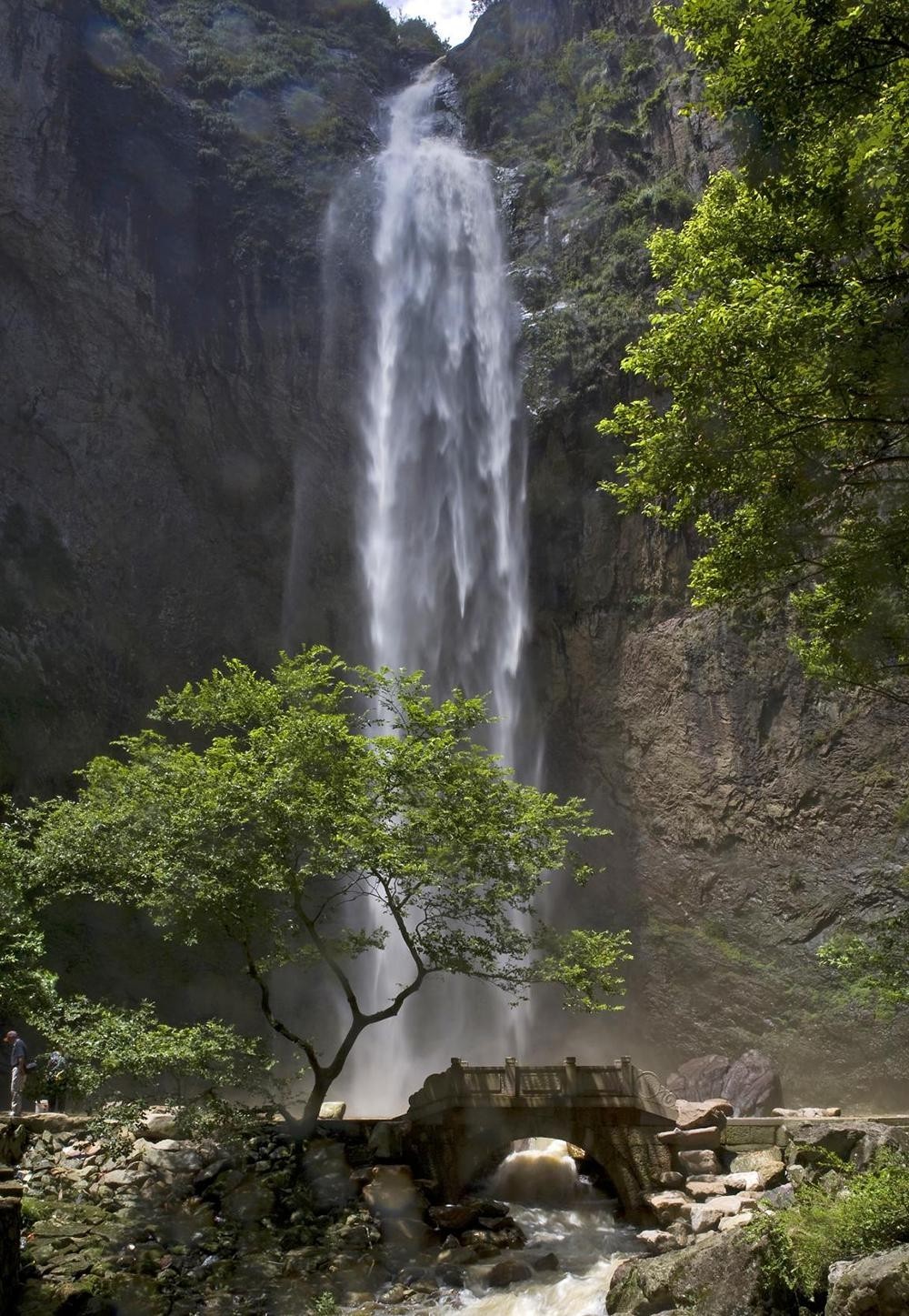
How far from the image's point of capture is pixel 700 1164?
651 inches

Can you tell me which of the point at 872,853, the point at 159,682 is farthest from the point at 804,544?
the point at 159,682

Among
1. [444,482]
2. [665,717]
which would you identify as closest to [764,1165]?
[665,717]

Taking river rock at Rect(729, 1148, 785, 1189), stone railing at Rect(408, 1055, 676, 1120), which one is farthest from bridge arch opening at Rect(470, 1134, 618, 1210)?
river rock at Rect(729, 1148, 785, 1189)

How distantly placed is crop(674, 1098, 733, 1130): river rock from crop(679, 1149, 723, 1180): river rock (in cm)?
44

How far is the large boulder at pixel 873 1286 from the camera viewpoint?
25.6 feet

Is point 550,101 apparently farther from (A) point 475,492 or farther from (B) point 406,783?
(B) point 406,783

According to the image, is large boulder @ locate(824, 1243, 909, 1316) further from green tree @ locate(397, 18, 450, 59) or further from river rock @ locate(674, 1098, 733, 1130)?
green tree @ locate(397, 18, 450, 59)

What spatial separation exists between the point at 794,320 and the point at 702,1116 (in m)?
13.3

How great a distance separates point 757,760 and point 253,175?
26713mm

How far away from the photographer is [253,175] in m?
37.3

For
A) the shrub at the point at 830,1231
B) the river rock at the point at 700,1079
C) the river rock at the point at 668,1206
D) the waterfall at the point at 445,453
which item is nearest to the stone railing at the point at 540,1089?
the river rock at the point at 668,1206

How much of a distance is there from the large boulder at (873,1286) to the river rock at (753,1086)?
603 inches

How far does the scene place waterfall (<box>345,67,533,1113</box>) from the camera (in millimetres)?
29469

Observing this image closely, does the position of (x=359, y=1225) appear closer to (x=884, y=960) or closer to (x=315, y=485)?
(x=884, y=960)
